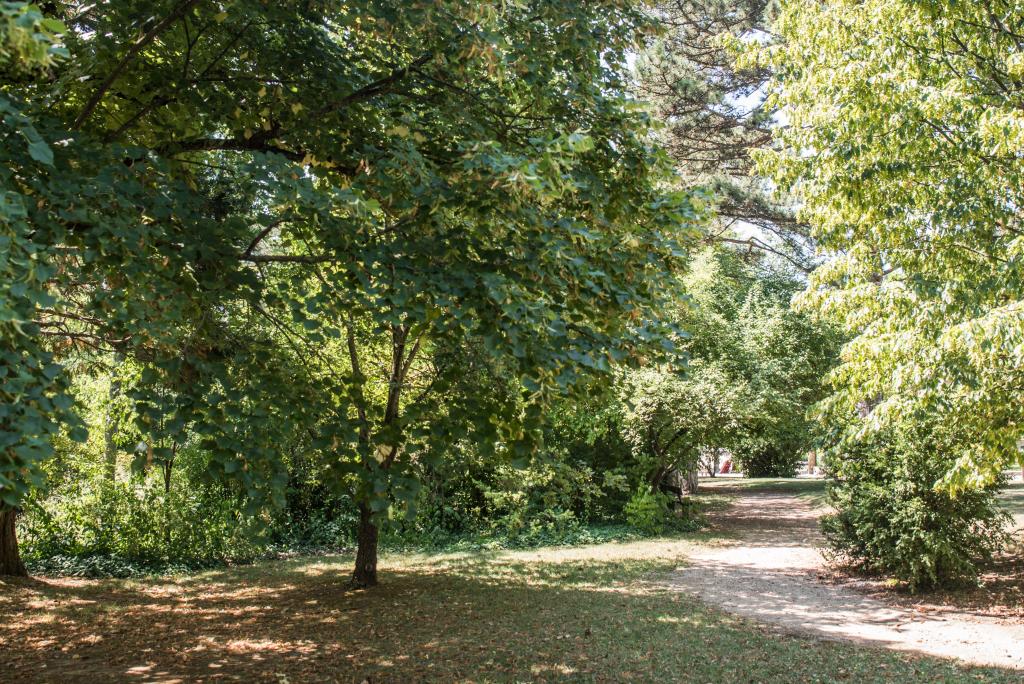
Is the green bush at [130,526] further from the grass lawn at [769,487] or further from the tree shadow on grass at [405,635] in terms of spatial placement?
the grass lawn at [769,487]

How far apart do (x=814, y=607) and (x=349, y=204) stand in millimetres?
8095

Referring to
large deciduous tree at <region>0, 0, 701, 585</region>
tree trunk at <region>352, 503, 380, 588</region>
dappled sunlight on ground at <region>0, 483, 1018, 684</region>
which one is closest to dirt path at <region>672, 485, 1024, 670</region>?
dappled sunlight on ground at <region>0, 483, 1018, 684</region>

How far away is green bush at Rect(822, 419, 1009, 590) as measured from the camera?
392 inches

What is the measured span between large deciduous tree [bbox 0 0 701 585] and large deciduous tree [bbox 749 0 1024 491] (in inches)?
114

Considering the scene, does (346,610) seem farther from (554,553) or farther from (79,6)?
(79,6)

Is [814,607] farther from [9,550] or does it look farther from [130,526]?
[9,550]

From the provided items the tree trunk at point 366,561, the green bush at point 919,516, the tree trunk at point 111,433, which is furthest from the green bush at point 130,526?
the green bush at point 919,516

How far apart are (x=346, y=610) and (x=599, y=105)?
6.79 metres

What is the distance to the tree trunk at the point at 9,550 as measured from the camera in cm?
1138

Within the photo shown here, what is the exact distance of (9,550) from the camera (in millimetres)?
11422

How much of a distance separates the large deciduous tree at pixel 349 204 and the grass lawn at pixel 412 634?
274cm

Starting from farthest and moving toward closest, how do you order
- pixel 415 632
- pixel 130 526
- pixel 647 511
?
pixel 647 511 < pixel 130 526 < pixel 415 632

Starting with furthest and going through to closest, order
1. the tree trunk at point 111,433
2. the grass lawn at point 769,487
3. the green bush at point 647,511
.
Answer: the grass lawn at point 769,487 → the green bush at point 647,511 → the tree trunk at point 111,433

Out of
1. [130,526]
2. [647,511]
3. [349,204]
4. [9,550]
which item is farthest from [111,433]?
[349,204]
